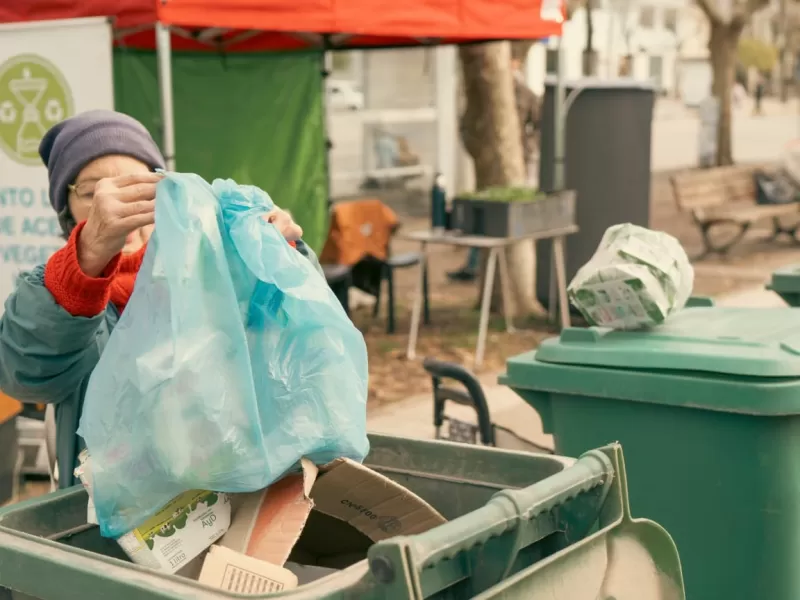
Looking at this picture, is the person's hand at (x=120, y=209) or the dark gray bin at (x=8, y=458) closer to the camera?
the person's hand at (x=120, y=209)

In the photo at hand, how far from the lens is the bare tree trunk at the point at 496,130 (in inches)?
349

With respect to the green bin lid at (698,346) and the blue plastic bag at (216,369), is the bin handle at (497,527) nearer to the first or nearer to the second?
the blue plastic bag at (216,369)

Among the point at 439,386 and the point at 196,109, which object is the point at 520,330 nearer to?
the point at 196,109

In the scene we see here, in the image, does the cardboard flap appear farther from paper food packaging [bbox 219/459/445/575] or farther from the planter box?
the planter box

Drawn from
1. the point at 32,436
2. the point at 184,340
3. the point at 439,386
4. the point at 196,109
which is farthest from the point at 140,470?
the point at 196,109

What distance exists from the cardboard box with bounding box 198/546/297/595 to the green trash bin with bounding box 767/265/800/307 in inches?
114

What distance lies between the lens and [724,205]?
42.3 feet

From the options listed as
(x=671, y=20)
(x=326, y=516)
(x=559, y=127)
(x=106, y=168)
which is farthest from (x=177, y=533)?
(x=671, y=20)

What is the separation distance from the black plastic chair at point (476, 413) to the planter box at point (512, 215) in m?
3.73

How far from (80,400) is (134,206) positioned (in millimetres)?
525

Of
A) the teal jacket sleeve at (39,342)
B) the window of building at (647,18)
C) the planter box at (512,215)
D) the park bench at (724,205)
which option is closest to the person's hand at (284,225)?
the teal jacket sleeve at (39,342)

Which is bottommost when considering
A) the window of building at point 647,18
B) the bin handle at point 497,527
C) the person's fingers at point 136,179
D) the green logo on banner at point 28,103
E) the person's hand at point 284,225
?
the bin handle at point 497,527

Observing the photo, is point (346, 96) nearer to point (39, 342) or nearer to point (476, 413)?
point (476, 413)

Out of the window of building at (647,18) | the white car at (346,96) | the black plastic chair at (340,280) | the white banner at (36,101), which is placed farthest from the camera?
the window of building at (647,18)
